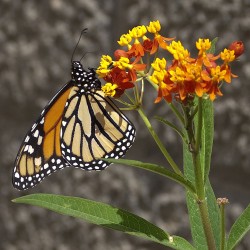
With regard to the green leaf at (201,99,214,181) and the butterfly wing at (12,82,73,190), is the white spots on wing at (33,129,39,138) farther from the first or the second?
the green leaf at (201,99,214,181)

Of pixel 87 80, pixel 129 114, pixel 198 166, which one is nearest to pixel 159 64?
pixel 198 166

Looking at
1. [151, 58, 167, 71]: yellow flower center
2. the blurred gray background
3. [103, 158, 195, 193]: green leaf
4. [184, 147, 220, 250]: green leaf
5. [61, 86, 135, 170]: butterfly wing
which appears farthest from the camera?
the blurred gray background

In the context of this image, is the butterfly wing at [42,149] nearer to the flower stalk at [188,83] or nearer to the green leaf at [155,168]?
the flower stalk at [188,83]

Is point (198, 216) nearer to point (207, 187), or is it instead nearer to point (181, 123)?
point (207, 187)

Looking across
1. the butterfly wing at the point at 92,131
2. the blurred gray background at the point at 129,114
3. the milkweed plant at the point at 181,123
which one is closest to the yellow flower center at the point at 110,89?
the milkweed plant at the point at 181,123

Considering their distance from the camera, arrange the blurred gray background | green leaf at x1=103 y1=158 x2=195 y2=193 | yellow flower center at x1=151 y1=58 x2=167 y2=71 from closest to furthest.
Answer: green leaf at x1=103 y1=158 x2=195 y2=193 → yellow flower center at x1=151 y1=58 x2=167 y2=71 → the blurred gray background

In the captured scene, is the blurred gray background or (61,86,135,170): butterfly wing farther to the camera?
the blurred gray background

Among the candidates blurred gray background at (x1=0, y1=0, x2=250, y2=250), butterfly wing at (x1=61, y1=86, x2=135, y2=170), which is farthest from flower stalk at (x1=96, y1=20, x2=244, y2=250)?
blurred gray background at (x1=0, y1=0, x2=250, y2=250)
